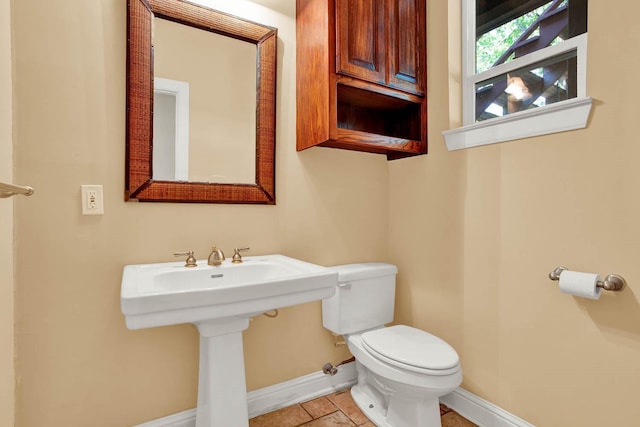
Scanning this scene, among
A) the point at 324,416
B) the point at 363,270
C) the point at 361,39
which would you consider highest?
the point at 361,39

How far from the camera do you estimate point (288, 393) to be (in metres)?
1.68

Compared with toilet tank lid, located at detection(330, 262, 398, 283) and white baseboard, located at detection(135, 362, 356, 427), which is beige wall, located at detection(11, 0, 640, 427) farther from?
toilet tank lid, located at detection(330, 262, 398, 283)

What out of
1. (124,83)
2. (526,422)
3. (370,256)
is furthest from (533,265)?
(124,83)

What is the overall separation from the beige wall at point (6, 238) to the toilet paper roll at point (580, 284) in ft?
6.28

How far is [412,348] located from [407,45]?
1.52m

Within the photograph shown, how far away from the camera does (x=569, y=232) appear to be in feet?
4.06

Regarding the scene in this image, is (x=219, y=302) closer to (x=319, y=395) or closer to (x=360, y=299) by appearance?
(x=360, y=299)

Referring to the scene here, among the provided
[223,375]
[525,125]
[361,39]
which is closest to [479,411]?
[223,375]

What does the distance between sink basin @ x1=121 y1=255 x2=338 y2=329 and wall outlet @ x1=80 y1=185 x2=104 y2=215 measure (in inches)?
10.1

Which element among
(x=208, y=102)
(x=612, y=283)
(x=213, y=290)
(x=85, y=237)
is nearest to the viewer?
(x=213, y=290)

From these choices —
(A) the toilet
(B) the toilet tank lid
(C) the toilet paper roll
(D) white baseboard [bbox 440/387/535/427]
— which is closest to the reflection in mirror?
(B) the toilet tank lid

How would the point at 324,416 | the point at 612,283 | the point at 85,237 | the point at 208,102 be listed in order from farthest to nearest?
the point at 324,416, the point at 208,102, the point at 85,237, the point at 612,283

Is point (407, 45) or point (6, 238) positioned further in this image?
point (407, 45)

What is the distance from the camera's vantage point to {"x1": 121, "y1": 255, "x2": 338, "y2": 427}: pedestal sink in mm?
929
